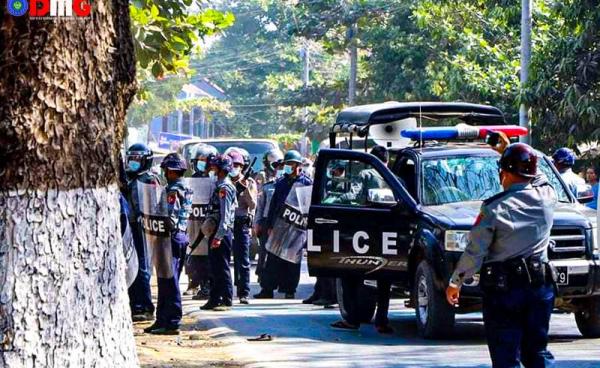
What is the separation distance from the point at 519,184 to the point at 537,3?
2100cm

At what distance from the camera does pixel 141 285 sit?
14.6m

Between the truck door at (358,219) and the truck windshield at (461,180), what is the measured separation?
0.30 meters

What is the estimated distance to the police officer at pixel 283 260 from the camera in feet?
56.1

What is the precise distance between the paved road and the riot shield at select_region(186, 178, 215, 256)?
3.71 feet

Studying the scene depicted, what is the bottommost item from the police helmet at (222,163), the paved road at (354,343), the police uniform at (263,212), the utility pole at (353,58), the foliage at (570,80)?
the paved road at (354,343)

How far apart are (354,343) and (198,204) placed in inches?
177

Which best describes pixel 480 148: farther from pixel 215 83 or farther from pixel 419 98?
pixel 215 83

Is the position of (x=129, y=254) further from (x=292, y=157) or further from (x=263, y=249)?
(x=263, y=249)

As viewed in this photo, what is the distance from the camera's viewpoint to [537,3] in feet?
93.7

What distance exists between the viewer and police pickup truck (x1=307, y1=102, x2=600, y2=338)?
12180 mm

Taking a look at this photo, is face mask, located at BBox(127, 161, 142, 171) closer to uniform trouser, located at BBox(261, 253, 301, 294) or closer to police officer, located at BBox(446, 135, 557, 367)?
uniform trouser, located at BBox(261, 253, 301, 294)

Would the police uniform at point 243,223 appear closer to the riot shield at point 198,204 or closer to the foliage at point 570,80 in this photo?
the riot shield at point 198,204

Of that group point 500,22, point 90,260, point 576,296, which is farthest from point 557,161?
point 500,22

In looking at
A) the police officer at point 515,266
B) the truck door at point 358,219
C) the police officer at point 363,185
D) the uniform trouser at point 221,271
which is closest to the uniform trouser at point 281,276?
the uniform trouser at point 221,271
